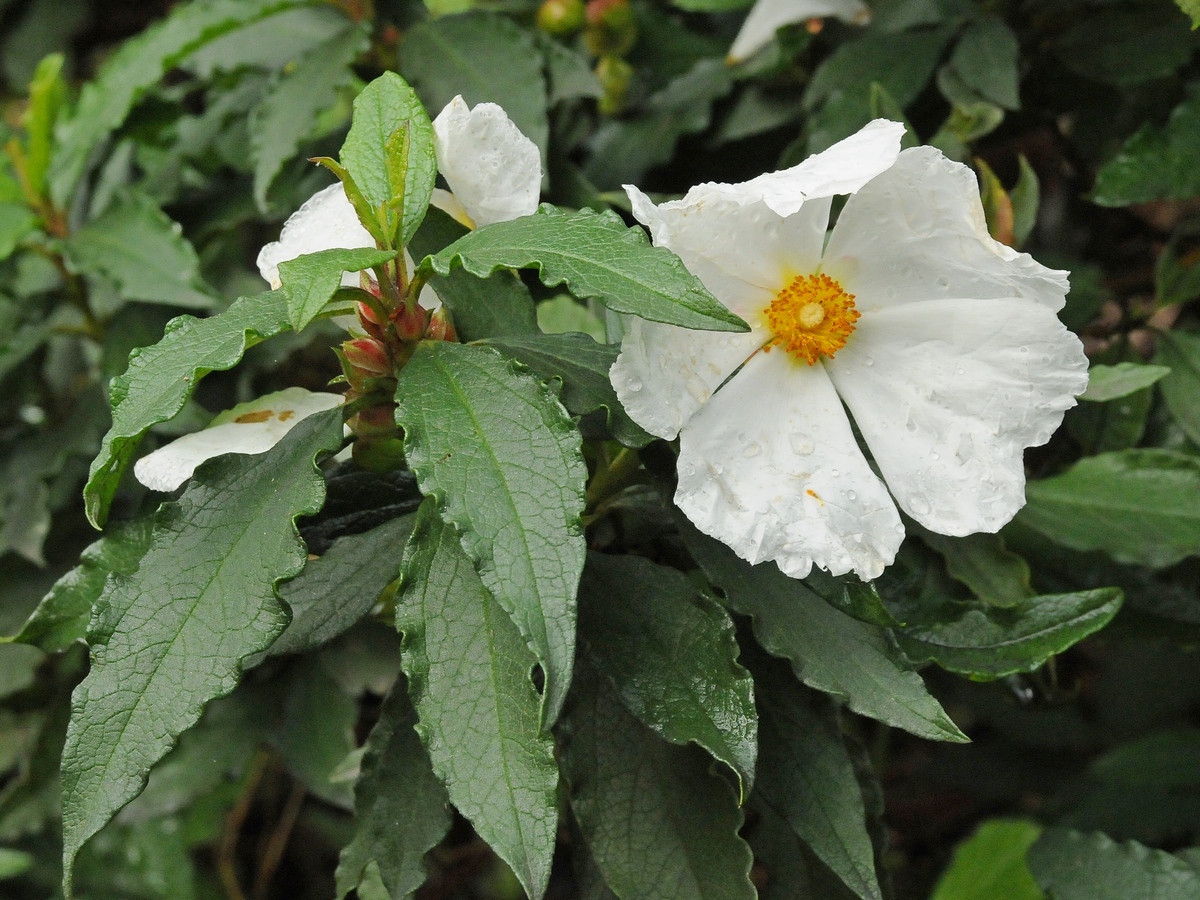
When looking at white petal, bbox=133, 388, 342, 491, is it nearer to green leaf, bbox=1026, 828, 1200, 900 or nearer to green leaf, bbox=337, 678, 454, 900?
green leaf, bbox=337, 678, 454, 900

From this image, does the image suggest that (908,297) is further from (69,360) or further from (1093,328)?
(69,360)

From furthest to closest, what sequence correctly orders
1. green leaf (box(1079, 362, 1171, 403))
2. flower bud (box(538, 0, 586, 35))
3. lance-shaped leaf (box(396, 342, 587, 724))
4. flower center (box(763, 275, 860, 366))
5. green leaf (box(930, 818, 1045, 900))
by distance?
green leaf (box(930, 818, 1045, 900)) < flower bud (box(538, 0, 586, 35)) < green leaf (box(1079, 362, 1171, 403)) < flower center (box(763, 275, 860, 366)) < lance-shaped leaf (box(396, 342, 587, 724))

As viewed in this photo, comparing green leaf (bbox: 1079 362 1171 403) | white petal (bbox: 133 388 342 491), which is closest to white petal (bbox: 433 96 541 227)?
white petal (bbox: 133 388 342 491)

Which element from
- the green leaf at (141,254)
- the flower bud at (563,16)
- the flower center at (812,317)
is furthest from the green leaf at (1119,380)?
the green leaf at (141,254)

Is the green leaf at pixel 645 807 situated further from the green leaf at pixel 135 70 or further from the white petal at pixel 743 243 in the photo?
the green leaf at pixel 135 70

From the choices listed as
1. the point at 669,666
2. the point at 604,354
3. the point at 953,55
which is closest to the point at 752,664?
the point at 669,666

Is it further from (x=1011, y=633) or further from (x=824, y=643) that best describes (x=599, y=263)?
(x=1011, y=633)

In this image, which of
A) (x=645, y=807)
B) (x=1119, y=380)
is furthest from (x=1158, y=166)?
(x=645, y=807)
